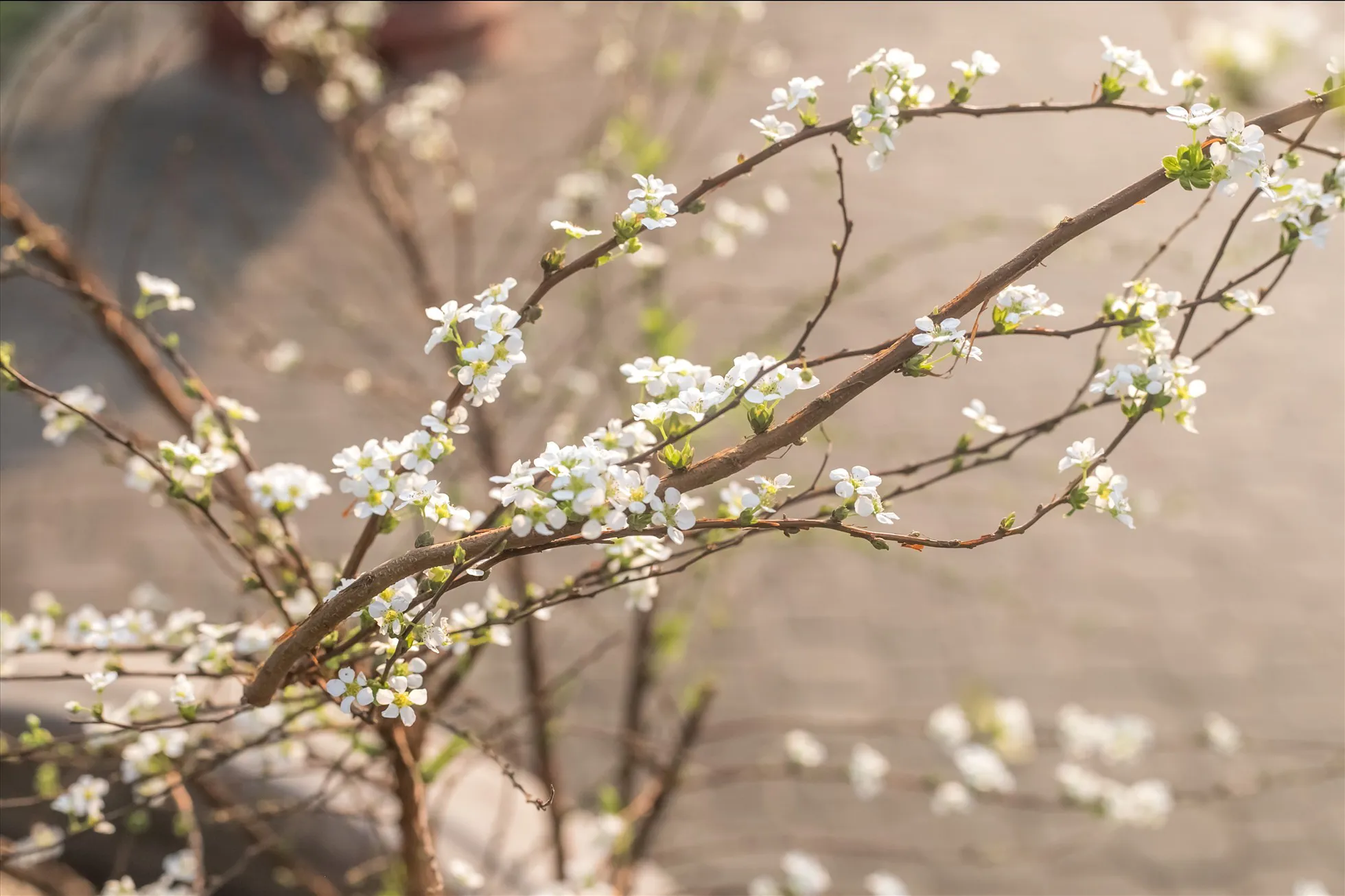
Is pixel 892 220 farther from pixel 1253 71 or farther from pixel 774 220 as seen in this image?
pixel 1253 71

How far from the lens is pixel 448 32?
349 centimetres

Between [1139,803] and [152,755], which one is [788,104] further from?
[1139,803]

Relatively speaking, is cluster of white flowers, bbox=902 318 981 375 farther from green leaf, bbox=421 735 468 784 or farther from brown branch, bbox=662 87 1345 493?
green leaf, bbox=421 735 468 784

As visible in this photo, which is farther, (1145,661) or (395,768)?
(1145,661)

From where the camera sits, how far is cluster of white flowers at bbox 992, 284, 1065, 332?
1.88 feet

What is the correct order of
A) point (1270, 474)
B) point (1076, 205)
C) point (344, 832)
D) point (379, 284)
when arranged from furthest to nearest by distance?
point (1076, 205), point (379, 284), point (1270, 474), point (344, 832)

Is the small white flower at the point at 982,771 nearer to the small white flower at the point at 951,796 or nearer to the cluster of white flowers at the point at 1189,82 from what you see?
the small white flower at the point at 951,796

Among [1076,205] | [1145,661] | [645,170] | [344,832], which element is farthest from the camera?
[1076,205]

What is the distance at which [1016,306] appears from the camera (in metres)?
0.58

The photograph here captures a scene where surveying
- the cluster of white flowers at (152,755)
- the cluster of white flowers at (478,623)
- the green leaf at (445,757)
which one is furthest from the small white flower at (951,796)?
the cluster of white flowers at (152,755)

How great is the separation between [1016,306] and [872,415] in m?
2.07

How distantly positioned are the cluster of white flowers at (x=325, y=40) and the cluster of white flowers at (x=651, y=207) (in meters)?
0.79

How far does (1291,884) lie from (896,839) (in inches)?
Answer: 27.6

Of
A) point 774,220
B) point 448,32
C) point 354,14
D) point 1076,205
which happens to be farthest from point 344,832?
point 448,32
